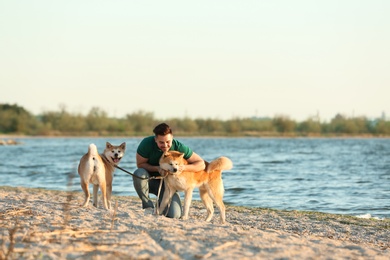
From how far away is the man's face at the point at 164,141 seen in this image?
761 centimetres

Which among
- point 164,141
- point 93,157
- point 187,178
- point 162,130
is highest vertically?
point 162,130

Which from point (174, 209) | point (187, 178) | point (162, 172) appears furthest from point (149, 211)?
point (187, 178)

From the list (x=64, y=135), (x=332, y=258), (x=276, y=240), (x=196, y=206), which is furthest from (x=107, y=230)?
(x=64, y=135)

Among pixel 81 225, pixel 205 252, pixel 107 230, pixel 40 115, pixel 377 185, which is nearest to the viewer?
pixel 205 252

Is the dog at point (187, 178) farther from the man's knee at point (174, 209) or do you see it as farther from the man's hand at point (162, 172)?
the man's knee at point (174, 209)

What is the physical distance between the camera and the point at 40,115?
75.6 m

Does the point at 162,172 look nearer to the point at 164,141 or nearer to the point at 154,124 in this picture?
the point at 164,141

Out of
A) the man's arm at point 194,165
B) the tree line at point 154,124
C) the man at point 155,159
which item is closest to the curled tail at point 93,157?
the man at point 155,159

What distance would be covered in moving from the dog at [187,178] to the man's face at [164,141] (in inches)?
8.4

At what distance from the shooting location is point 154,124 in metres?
72.8

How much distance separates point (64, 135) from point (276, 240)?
238 ft

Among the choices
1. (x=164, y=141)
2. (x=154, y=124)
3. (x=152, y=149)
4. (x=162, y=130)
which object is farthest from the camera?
(x=154, y=124)

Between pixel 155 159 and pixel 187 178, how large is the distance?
0.83 meters

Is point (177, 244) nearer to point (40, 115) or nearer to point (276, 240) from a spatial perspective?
point (276, 240)
